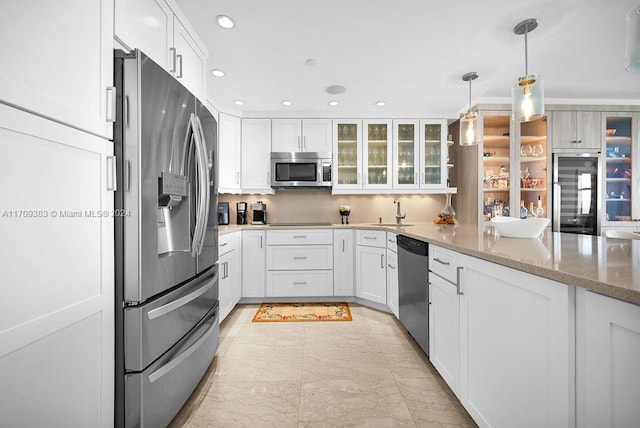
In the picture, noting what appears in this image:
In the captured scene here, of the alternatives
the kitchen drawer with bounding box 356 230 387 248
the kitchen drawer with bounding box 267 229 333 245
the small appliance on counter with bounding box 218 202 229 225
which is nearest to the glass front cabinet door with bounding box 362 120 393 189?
the kitchen drawer with bounding box 356 230 387 248

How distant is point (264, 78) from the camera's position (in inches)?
110

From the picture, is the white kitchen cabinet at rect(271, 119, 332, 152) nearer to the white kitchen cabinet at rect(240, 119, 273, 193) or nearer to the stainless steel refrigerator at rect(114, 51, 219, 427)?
the white kitchen cabinet at rect(240, 119, 273, 193)

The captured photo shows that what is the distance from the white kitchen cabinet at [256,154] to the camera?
12.0 ft

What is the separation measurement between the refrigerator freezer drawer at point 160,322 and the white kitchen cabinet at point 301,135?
2353mm

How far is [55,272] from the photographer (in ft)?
3.05

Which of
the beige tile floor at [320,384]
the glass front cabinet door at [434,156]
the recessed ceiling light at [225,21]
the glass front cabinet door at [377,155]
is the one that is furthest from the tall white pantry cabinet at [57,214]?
the glass front cabinet door at [434,156]

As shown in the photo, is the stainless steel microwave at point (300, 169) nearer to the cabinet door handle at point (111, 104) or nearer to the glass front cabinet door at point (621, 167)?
the cabinet door handle at point (111, 104)

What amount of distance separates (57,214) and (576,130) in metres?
4.81

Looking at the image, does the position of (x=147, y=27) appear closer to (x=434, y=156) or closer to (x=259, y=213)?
(x=259, y=213)

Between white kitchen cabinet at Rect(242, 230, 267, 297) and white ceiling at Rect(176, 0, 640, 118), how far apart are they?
1594 mm

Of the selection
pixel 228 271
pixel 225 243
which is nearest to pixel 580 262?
pixel 225 243

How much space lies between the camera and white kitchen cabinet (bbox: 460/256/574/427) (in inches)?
33.1

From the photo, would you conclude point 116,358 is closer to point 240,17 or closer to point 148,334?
point 148,334

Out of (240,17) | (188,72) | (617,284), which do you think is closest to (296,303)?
(188,72)
